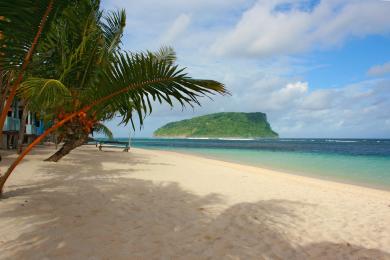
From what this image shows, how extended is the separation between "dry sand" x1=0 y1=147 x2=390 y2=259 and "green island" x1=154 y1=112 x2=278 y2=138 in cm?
14815

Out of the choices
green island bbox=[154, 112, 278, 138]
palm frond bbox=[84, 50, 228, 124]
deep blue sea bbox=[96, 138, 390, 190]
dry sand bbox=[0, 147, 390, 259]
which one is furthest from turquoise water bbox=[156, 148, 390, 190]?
green island bbox=[154, 112, 278, 138]

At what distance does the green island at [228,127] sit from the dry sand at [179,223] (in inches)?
5833

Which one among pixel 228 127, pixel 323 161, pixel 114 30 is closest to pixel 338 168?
pixel 323 161

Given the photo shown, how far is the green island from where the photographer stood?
159 metres

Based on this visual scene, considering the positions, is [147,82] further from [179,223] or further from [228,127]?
[228,127]

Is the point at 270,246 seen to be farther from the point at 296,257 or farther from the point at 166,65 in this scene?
the point at 166,65

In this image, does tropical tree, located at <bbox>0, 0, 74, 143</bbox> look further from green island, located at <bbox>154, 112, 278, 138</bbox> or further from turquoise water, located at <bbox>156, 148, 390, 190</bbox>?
green island, located at <bbox>154, 112, 278, 138</bbox>

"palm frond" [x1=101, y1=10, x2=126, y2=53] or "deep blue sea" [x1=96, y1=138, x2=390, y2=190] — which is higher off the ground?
"palm frond" [x1=101, y1=10, x2=126, y2=53]

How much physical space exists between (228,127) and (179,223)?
512ft

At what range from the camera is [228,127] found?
6294 inches

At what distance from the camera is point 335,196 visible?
7.86m

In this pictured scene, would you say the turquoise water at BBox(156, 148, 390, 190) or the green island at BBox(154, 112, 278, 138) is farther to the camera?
the green island at BBox(154, 112, 278, 138)

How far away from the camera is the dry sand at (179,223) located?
3.58 m

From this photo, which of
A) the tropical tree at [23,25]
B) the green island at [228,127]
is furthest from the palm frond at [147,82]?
the green island at [228,127]
